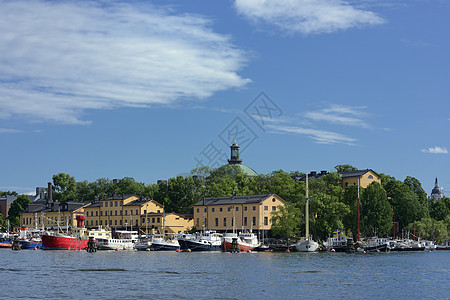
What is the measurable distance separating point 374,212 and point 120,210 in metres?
77.8

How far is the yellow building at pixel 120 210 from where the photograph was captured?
177625 millimetres

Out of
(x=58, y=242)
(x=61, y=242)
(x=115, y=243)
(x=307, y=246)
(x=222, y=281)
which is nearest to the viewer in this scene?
(x=222, y=281)

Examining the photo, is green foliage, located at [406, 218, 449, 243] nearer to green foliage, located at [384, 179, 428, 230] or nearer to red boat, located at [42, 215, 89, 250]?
green foliage, located at [384, 179, 428, 230]

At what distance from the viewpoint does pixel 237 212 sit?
152m

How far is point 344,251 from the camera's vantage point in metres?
129

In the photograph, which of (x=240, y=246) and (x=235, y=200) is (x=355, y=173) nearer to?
(x=235, y=200)

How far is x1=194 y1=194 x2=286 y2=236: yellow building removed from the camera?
147 meters

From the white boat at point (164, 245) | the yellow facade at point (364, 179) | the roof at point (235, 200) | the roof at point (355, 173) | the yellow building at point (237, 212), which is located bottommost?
the white boat at point (164, 245)

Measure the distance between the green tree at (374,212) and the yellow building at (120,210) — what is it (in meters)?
64.1

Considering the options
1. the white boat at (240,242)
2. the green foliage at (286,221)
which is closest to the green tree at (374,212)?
the green foliage at (286,221)

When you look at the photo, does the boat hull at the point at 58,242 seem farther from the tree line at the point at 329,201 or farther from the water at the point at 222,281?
the water at the point at 222,281

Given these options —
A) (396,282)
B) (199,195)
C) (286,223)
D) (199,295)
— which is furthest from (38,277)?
(199,195)

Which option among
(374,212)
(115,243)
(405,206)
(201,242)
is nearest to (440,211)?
(405,206)

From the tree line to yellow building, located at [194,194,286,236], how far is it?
20.2 ft
